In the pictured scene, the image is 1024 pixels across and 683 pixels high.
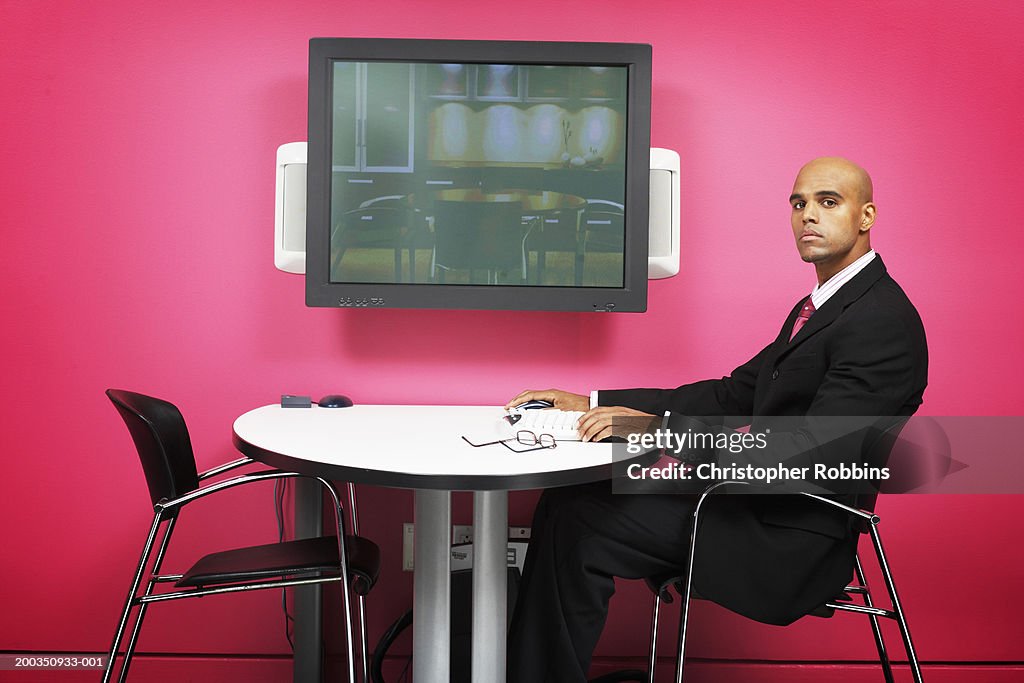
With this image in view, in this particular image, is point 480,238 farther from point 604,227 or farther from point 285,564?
point 285,564

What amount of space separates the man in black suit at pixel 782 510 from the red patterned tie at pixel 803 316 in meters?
0.07

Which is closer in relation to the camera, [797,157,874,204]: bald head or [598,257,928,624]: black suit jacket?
[598,257,928,624]: black suit jacket

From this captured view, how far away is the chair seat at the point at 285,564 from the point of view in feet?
5.85

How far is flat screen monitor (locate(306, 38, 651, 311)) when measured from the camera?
2.34 m

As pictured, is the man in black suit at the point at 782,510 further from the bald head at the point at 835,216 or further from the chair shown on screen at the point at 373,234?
the chair shown on screen at the point at 373,234

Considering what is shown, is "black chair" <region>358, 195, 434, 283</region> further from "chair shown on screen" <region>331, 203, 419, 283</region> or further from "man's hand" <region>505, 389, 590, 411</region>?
"man's hand" <region>505, 389, 590, 411</region>

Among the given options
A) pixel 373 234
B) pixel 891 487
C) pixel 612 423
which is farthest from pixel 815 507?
pixel 373 234

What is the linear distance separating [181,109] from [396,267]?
924 mm

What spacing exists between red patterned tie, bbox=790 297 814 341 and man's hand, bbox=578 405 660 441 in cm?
50

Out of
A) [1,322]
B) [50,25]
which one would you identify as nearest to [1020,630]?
[1,322]

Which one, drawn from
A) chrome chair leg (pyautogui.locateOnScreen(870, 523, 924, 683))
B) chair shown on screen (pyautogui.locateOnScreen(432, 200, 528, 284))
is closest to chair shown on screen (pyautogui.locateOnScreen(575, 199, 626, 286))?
chair shown on screen (pyautogui.locateOnScreen(432, 200, 528, 284))

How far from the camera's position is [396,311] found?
8.60ft

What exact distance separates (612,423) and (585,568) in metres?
0.35

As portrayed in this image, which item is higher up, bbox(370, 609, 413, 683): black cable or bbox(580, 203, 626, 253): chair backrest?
bbox(580, 203, 626, 253): chair backrest
